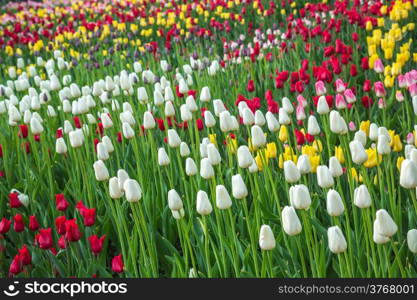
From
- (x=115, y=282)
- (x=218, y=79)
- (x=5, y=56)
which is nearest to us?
(x=115, y=282)

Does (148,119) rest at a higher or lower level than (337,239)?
higher

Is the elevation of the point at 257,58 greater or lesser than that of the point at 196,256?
greater

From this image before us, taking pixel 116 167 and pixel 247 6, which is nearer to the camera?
pixel 116 167

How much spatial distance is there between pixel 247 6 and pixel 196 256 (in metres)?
6.72

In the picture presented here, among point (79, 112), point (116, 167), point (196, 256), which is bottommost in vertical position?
point (196, 256)

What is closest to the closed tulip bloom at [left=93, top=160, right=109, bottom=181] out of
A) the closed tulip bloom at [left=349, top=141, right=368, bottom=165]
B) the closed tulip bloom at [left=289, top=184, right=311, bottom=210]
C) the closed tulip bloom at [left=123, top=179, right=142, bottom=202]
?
the closed tulip bloom at [left=123, top=179, right=142, bottom=202]

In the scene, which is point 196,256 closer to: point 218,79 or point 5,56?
point 218,79

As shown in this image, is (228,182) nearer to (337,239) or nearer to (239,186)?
(239,186)

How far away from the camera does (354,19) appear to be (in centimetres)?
568

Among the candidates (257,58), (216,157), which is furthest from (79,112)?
(257,58)


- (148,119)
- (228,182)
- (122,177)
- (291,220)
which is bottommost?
(228,182)

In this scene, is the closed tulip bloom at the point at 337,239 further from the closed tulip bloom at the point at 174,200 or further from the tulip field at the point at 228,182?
the closed tulip bloom at the point at 174,200

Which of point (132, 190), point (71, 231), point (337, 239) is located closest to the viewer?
point (337, 239)

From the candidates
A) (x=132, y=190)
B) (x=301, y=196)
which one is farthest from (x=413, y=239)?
(x=132, y=190)
